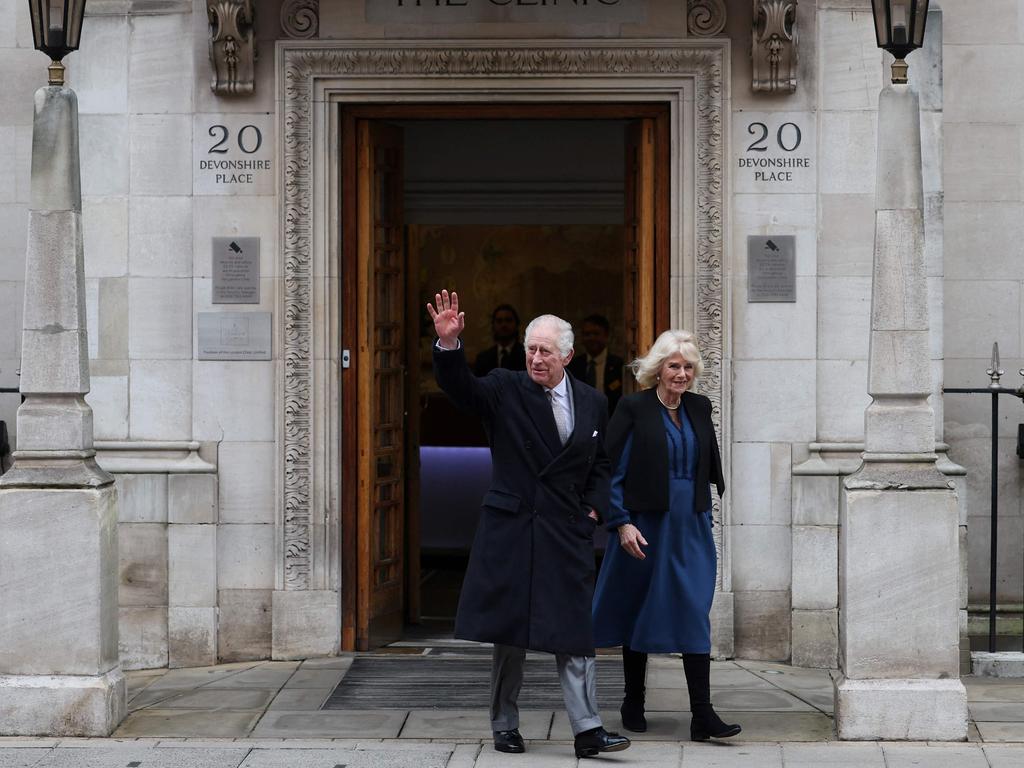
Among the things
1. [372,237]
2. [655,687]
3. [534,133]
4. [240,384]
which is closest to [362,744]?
[655,687]

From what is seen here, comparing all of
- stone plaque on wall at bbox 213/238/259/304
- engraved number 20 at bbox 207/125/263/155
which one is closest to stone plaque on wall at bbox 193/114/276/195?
engraved number 20 at bbox 207/125/263/155

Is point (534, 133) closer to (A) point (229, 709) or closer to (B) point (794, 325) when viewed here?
Answer: (B) point (794, 325)

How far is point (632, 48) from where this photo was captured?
9.47 meters

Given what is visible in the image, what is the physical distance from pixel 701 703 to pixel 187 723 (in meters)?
2.62

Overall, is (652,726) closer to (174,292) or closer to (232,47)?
(174,292)

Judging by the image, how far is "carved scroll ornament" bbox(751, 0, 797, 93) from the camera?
920cm

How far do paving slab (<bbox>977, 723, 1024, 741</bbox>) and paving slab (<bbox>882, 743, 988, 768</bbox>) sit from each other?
0.25m

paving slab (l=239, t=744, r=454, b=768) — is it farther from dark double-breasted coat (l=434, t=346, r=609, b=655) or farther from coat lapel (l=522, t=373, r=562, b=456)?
coat lapel (l=522, t=373, r=562, b=456)

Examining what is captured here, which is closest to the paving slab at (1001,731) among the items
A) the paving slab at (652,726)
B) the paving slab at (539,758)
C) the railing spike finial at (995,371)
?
the paving slab at (652,726)

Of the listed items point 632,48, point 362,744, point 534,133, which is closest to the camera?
point 362,744

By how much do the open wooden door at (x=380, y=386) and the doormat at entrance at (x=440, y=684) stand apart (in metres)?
0.50

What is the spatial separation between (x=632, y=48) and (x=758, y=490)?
8.97ft

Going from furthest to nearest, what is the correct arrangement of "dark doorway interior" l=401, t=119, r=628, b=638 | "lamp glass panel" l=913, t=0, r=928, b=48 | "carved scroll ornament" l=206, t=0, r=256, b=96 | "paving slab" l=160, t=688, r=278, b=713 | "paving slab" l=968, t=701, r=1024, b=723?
"dark doorway interior" l=401, t=119, r=628, b=638 → "carved scroll ornament" l=206, t=0, r=256, b=96 → "paving slab" l=160, t=688, r=278, b=713 → "paving slab" l=968, t=701, r=1024, b=723 → "lamp glass panel" l=913, t=0, r=928, b=48

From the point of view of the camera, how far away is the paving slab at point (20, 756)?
725 centimetres
